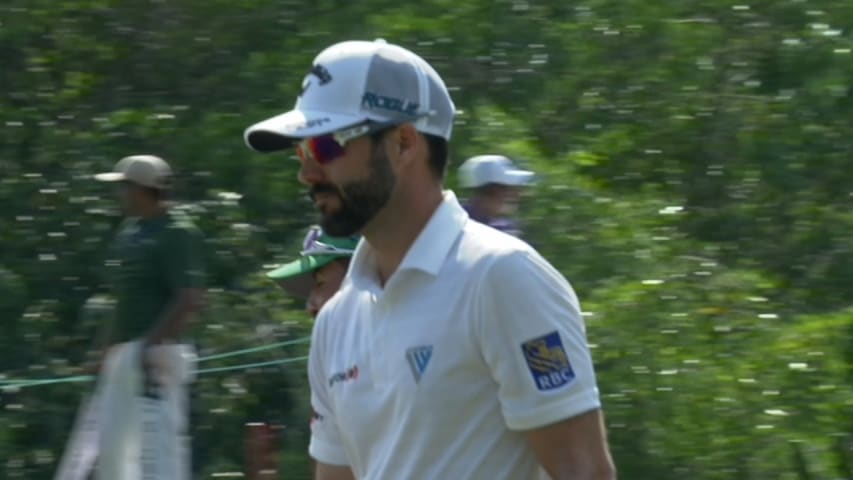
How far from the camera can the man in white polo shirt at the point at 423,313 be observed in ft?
7.86

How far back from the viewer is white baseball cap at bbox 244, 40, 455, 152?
2545 millimetres

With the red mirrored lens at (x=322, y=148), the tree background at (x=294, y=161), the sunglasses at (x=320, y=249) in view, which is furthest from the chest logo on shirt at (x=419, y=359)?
the tree background at (x=294, y=161)

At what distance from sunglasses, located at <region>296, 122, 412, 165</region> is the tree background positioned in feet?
16.0

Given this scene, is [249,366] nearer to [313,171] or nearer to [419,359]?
[313,171]

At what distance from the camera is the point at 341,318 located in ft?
8.93

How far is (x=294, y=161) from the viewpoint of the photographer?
8.06m

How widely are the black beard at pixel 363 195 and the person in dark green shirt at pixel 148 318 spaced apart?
4363mm

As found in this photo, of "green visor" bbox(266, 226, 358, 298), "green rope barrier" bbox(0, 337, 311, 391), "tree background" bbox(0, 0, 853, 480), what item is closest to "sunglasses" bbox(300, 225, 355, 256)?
"green visor" bbox(266, 226, 358, 298)

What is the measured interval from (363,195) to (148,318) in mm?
4524

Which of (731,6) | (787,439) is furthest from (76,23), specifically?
(787,439)

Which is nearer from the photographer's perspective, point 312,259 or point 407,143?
point 407,143

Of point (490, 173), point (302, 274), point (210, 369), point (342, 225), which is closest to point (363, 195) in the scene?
point (342, 225)

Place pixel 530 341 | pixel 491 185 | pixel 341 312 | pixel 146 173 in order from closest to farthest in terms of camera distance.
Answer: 1. pixel 530 341
2. pixel 341 312
3. pixel 146 173
4. pixel 491 185

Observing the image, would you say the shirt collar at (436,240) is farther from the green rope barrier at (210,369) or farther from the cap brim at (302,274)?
the green rope barrier at (210,369)
